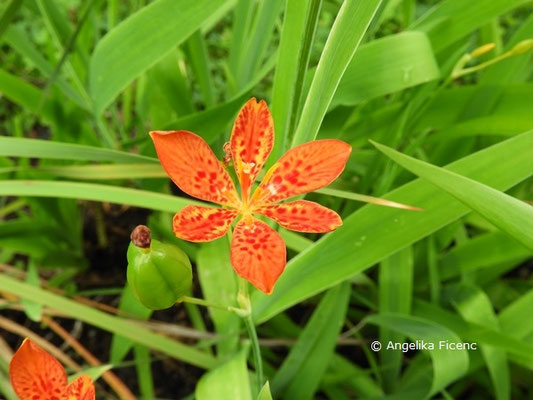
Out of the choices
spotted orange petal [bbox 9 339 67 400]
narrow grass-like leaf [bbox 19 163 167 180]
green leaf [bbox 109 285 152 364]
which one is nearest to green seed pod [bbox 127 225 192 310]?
spotted orange petal [bbox 9 339 67 400]

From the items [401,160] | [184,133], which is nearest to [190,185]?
[184,133]

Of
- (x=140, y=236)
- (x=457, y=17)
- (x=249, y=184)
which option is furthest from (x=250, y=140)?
(x=457, y=17)

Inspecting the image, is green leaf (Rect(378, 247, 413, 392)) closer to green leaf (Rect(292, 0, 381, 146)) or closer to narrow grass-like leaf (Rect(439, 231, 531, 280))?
narrow grass-like leaf (Rect(439, 231, 531, 280))

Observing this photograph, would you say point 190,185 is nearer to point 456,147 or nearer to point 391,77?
point 391,77

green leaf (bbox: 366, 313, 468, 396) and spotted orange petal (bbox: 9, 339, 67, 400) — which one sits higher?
spotted orange petal (bbox: 9, 339, 67, 400)

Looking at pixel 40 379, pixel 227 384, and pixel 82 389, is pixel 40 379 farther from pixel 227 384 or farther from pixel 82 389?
pixel 227 384

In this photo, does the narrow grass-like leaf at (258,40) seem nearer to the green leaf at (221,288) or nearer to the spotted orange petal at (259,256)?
the green leaf at (221,288)

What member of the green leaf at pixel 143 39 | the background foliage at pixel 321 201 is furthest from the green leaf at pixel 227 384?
the green leaf at pixel 143 39
